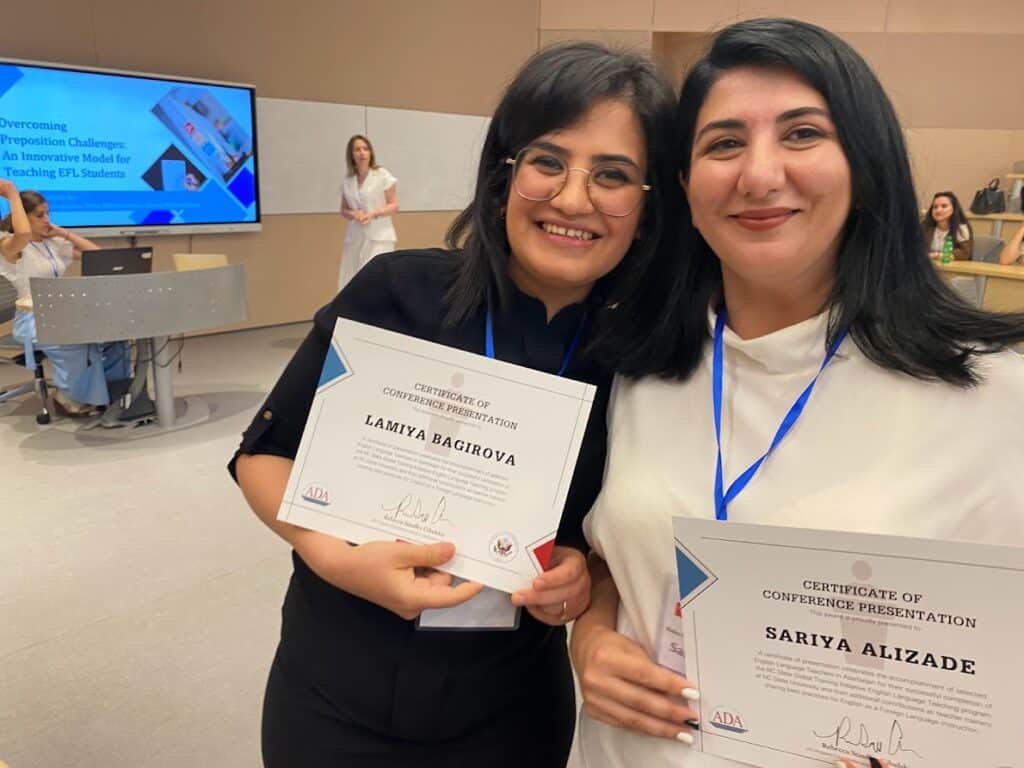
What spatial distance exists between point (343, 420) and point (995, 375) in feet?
2.63

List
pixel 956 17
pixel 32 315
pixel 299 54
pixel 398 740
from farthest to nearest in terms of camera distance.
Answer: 1. pixel 956 17
2. pixel 299 54
3. pixel 32 315
4. pixel 398 740

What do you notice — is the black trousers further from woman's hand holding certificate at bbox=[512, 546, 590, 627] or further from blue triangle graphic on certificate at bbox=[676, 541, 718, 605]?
blue triangle graphic on certificate at bbox=[676, 541, 718, 605]

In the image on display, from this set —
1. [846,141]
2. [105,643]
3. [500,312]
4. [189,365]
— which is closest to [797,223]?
[846,141]

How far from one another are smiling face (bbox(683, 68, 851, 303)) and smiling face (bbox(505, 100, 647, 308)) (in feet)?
0.44

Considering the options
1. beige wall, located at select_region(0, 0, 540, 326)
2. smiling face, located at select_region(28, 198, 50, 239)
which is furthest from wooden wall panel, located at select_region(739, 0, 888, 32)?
smiling face, located at select_region(28, 198, 50, 239)

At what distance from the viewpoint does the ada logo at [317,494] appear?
101cm

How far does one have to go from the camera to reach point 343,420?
3.33 feet

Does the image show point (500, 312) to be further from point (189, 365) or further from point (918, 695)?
point (189, 365)

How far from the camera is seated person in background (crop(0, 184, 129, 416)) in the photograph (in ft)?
14.3

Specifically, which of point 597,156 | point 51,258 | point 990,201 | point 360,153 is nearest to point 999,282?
point 990,201

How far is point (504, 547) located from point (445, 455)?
142 millimetres

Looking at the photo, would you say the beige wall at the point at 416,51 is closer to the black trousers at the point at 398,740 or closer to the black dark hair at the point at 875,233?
the black dark hair at the point at 875,233

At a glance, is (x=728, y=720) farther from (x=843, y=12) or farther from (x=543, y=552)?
(x=843, y=12)

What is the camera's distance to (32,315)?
4.24 metres
